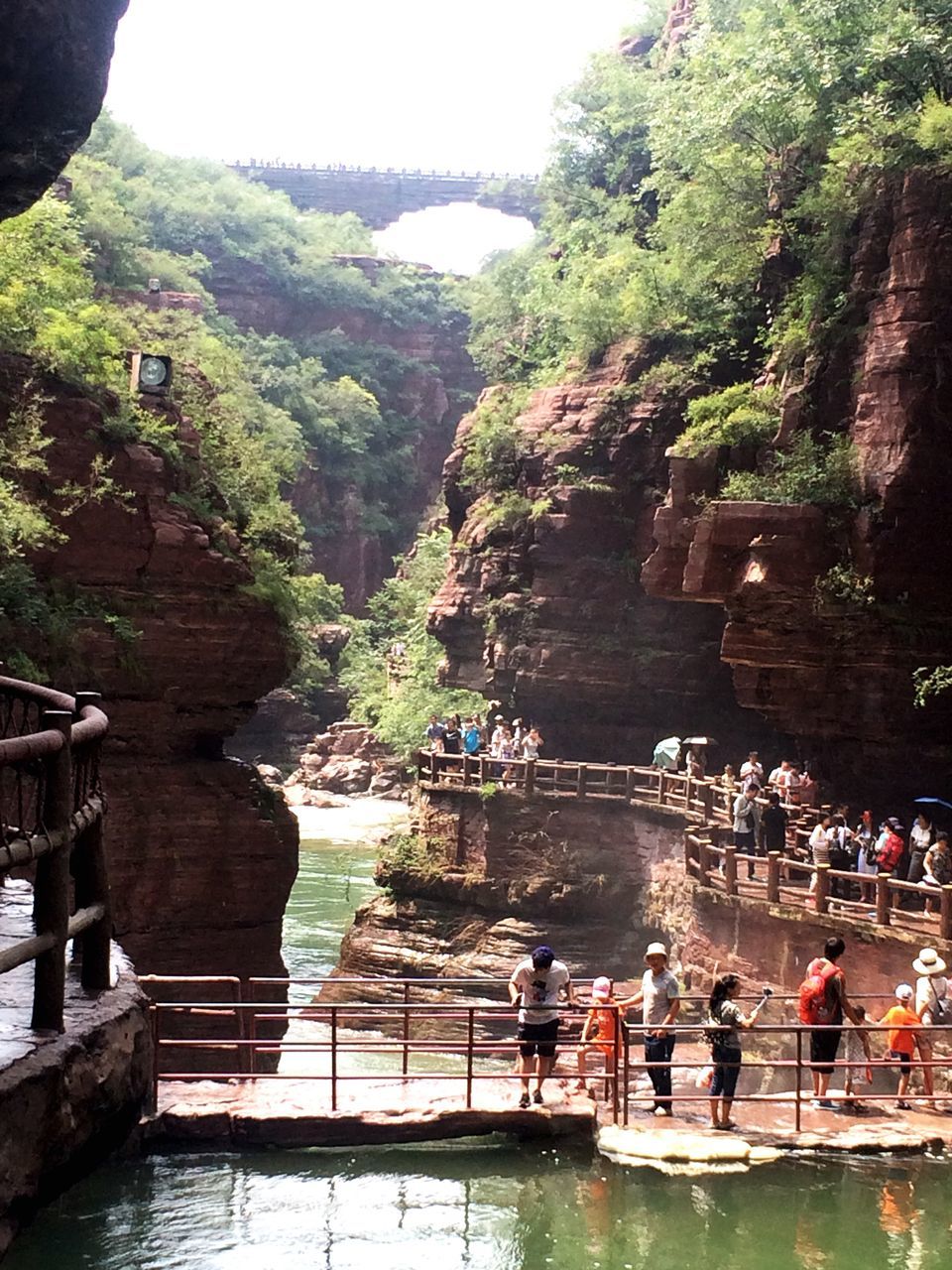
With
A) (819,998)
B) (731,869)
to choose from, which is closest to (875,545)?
(731,869)

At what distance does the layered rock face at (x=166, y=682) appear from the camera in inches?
797

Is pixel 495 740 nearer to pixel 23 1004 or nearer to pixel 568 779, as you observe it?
pixel 568 779

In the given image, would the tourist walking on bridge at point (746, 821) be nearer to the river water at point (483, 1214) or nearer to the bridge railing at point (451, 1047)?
the bridge railing at point (451, 1047)

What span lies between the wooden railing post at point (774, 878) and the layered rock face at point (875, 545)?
4921mm

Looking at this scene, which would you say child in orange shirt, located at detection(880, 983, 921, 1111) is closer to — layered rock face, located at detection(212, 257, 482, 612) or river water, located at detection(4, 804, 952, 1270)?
river water, located at detection(4, 804, 952, 1270)

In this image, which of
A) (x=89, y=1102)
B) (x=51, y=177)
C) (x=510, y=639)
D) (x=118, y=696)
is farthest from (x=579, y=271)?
(x=89, y=1102)

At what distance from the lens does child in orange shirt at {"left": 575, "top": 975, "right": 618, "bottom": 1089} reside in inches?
426

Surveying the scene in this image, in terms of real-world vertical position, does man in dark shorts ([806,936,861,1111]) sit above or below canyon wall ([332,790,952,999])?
above

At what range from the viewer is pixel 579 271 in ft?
131

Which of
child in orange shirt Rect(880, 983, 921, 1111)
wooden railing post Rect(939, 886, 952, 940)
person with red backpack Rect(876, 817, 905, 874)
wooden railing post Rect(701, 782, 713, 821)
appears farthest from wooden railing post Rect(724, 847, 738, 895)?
child in orange shirt Rect(880, 983, 921, 1111)

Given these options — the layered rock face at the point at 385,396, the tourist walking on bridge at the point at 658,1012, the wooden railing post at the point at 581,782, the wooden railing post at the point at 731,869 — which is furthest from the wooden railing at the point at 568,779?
the layered rock face at the point at 385,396

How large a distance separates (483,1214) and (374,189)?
89.5 m

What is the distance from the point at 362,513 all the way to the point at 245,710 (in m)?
53.2

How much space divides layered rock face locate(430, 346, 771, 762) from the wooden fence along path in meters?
2.13
